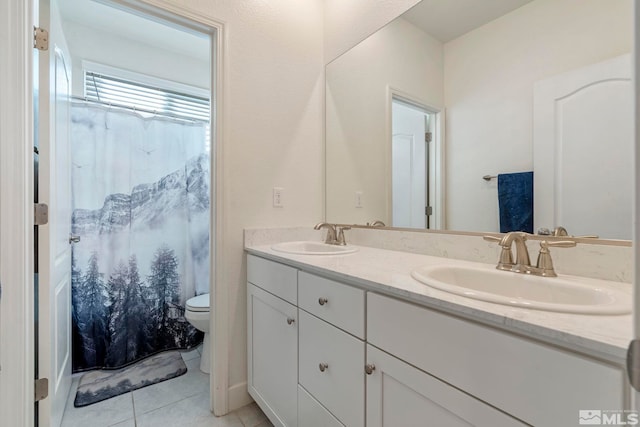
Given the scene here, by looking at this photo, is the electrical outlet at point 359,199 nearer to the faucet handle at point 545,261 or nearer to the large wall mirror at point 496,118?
the large wall mirror at point 496,118

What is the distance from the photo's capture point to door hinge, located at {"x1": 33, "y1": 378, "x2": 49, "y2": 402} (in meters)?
1.12

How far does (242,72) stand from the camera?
5.23 feet

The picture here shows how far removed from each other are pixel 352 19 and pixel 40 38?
1480 millimetres

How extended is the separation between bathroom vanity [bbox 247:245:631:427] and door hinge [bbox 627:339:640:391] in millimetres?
145

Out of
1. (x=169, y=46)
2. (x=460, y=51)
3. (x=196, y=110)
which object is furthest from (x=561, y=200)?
(x=169, y=46)

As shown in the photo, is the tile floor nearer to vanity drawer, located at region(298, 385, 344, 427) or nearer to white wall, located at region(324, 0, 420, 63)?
vanity drawer, located at region(298, 385, 344, 427)

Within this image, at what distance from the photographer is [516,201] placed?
1067 millimetres

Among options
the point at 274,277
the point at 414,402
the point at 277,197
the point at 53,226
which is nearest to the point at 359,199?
the point at 277,197

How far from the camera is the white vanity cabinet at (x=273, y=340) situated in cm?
121

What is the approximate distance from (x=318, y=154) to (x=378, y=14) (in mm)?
829

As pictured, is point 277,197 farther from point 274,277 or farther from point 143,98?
point 143,98

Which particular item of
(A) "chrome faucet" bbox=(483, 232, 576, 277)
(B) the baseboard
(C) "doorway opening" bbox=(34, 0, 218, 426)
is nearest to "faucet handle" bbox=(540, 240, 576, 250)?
(A) "chrome faucet" bbox=(483, 232, 576, 277)

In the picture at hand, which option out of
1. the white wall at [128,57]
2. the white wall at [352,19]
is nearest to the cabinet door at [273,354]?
the white wall at [352,19]

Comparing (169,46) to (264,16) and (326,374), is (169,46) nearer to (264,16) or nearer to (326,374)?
(264,16)
